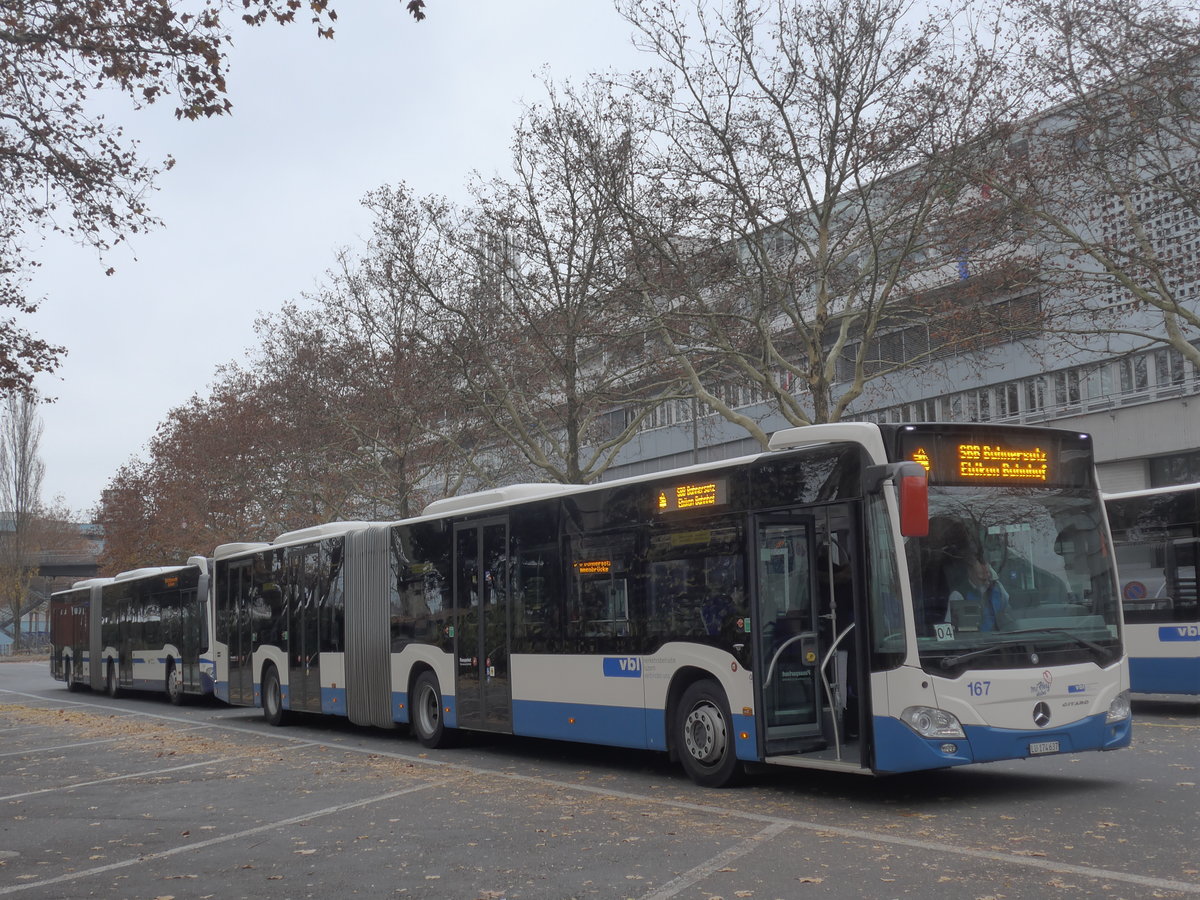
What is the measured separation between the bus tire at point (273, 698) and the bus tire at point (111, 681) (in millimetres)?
12326

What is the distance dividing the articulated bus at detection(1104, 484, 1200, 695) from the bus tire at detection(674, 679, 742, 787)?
873cm

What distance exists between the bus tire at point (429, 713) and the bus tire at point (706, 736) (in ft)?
17.1

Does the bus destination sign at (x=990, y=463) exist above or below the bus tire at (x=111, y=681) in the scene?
above

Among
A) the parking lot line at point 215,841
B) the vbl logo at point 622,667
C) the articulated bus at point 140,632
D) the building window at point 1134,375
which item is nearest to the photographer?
the parking lot line at point 215,841

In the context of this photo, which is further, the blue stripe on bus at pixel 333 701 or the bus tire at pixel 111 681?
the bus tire at pixel 111 681

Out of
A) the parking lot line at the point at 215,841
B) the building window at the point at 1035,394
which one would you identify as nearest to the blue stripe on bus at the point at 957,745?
the parking lot line at the point at 215,841

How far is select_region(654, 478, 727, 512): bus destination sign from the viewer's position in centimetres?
1220

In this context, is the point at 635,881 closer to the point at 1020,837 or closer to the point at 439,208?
the point at 1020,837

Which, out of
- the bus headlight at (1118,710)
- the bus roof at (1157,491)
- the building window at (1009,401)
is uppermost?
the building window at (1009,401)

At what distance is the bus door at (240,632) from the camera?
76.0ft

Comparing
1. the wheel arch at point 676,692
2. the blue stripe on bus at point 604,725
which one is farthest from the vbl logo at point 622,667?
the wheel arch at point 676,692

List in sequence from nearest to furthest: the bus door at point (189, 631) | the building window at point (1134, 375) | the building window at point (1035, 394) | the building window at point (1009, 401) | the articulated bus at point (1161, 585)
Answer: the articulated bus at point (1161, 585) < the bus door at point (189, 631) < the building window at point (1134, 375) < the building window at point (1035, 394) < the building window at point (1009, 401)

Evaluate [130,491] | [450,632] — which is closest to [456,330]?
[450,632]

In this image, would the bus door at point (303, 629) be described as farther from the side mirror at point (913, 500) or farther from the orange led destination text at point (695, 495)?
the side mirror at point (913, 500)
